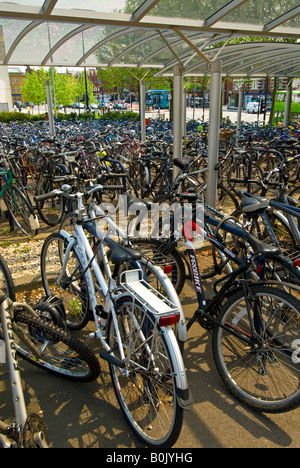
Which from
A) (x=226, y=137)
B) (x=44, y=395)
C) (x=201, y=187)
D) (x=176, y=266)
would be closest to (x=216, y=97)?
(x=201, y=187)

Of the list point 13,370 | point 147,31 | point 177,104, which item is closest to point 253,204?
point 13,370

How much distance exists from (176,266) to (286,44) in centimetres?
578

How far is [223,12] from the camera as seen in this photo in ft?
14.4

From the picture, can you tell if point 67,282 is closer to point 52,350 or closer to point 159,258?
point 52,350

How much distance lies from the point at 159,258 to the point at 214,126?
3209 mm

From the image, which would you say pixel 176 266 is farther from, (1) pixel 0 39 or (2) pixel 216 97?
(1) pixel 0 39

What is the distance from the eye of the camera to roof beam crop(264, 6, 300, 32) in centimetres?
462

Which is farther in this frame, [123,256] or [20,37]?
[20,37]

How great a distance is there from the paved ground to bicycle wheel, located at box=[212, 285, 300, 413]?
11 cm

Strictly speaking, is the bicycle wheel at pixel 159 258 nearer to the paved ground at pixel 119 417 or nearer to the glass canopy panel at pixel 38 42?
the paved ground at pixel 119 417

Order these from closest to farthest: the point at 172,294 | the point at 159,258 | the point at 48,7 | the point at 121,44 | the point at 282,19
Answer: the point at 172,294 → the point at 159,258 → the point at 48,7 → the point at 282,19 → the point at 121,44

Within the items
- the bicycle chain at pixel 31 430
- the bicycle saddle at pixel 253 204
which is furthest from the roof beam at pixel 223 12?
the bicycle chain at pixel 31 430

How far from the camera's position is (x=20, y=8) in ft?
13.1
